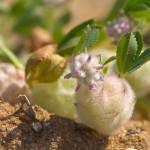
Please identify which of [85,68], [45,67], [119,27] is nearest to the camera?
[85,68]

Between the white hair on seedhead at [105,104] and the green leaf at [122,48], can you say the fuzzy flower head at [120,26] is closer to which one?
the green leaf at [122,48]

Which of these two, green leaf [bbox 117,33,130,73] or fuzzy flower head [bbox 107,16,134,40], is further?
fuzzy flower head [bbox 107,16,134,40]

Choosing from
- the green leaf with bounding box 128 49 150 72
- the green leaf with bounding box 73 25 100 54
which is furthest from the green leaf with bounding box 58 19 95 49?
the green leaf with bounding box 128 49 150 72

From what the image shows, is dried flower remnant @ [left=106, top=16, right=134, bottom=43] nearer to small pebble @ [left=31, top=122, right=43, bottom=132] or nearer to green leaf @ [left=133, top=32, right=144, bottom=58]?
green leaf @ [left=133, top=32, right=144, bottom=58]

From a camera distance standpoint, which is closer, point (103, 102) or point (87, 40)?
point (103, 102)

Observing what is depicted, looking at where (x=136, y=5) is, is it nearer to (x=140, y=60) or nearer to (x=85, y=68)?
(x=140, y=60)

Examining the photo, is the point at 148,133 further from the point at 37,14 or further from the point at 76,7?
the point at 76,7

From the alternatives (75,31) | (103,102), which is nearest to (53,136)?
(103,102)
